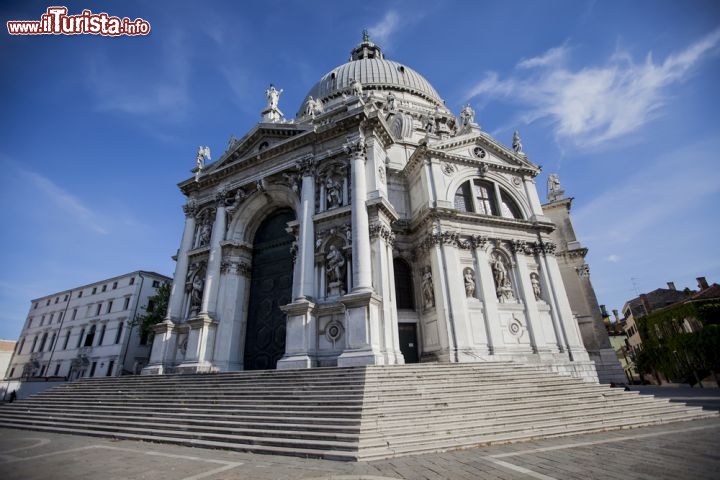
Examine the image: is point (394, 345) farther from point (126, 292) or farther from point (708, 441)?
point (126, 292)

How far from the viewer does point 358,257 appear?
43.2 ft

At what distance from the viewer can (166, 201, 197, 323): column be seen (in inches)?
677

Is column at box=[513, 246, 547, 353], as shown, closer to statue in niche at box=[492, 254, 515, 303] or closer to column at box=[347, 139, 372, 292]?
statue in niche at box=[492, 254, 515, 303]

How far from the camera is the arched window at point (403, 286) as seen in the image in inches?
687

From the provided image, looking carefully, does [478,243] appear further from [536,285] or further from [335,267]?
[335,267]

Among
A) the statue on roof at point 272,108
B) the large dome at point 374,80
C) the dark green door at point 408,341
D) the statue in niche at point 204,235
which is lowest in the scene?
the dark green door at point 408,341

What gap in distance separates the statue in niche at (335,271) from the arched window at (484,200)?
8.58 metres

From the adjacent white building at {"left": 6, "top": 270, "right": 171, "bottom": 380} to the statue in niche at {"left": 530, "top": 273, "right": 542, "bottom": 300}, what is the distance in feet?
112

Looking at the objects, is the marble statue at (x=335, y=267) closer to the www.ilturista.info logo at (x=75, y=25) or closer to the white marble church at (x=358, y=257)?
the white marble church at (x=358, y=257)

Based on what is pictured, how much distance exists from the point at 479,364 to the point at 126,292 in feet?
123

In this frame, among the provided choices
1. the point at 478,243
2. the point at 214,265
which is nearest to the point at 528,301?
the point at 478,243

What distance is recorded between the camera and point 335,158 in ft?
54.1

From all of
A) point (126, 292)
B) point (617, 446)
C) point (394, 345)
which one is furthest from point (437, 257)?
point (126, 292)

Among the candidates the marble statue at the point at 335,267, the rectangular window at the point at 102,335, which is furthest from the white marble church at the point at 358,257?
the rectangular window at the point at 102,335
